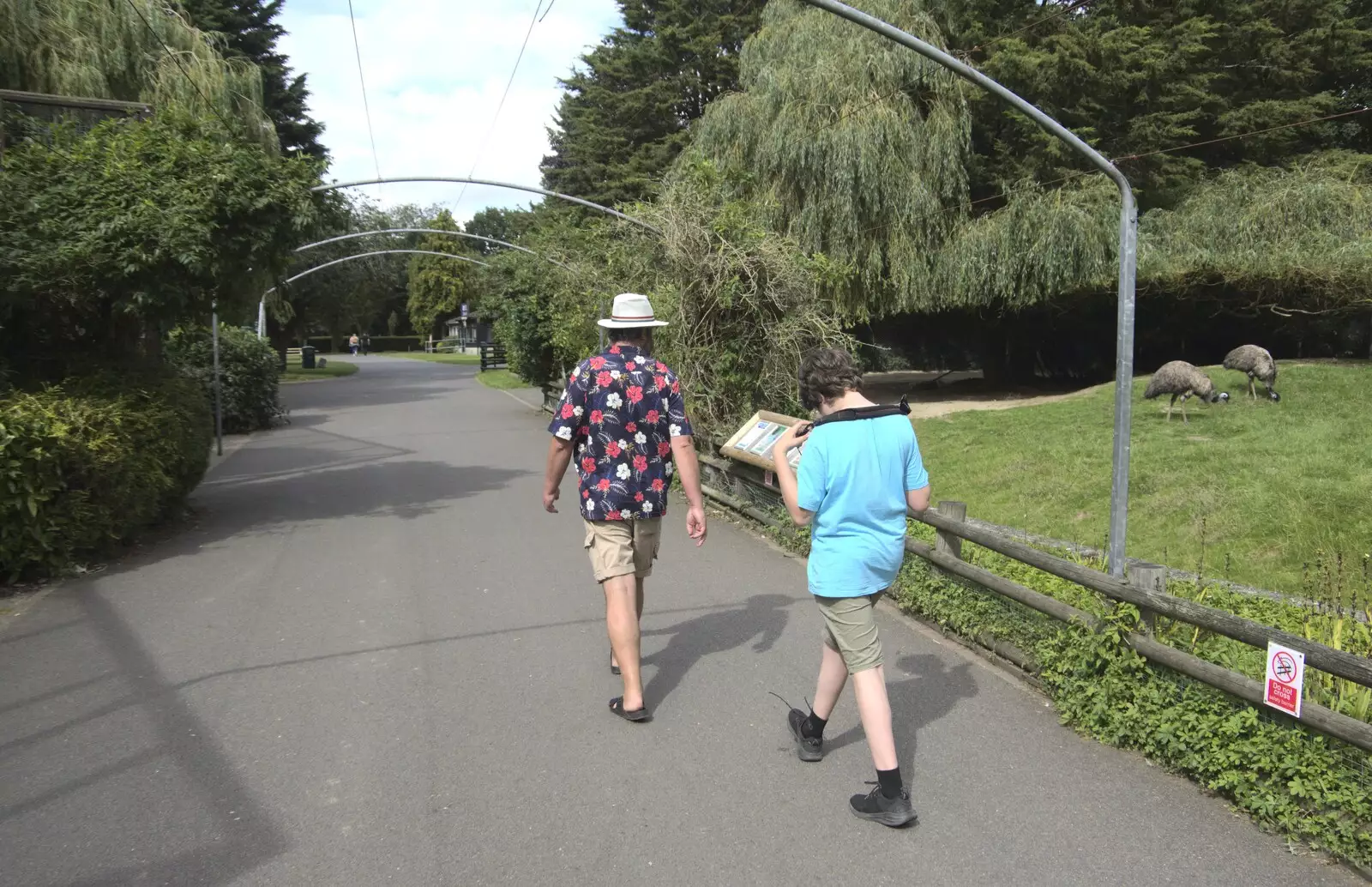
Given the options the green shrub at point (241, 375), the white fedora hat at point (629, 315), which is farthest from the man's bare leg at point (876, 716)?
the green shrub at point (241, 375)

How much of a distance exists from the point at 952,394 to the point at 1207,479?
47.7ft

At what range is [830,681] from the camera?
157 inches

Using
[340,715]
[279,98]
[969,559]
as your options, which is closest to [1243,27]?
[969,559]

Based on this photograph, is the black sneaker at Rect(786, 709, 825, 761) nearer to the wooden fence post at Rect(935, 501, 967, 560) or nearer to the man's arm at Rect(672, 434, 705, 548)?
the man's arm at Rect(672, 434, 705, 548)

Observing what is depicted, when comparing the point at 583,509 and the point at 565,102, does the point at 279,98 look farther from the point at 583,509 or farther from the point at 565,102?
the point at 583,509

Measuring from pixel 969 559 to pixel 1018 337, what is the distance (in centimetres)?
2250

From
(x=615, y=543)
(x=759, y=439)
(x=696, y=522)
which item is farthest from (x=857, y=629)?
(x=759, y=439)

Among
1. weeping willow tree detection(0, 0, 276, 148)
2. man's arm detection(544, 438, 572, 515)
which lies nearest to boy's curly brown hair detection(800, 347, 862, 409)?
man's arm detection(544, 438, 572, 515)

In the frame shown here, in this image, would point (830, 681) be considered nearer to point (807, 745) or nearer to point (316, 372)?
point (807, 745)

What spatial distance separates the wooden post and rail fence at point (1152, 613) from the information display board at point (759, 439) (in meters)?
2.55

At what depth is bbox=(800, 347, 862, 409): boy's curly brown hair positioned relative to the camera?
3.72 m

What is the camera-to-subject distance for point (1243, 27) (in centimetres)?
2245

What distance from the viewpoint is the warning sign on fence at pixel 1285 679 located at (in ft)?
11.5

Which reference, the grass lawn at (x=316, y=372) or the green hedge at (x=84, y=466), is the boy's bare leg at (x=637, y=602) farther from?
the grass lawn at (x=316, y=372)
